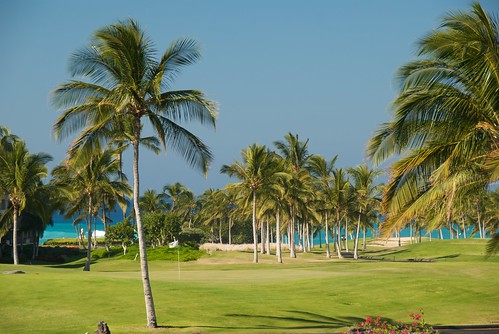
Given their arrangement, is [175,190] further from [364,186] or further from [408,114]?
[408,114]

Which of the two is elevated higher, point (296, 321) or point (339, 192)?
point (339, 192)

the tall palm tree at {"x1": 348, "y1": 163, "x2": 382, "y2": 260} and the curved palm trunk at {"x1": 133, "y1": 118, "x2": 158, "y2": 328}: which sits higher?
the tall palm tree at {"x1": 348, "y1": 163, "x2": 382, "y2": 260}

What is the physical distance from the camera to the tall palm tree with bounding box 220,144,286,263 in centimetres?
7162

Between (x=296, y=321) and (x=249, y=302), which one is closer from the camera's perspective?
(x=296, y=321)

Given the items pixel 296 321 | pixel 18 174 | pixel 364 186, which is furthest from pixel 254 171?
pixel 296 321

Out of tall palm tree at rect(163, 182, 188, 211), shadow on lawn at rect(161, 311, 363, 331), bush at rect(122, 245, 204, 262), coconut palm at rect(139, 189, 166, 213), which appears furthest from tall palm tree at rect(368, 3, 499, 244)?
tall palm tree at rect(163, 182, 188, 211)

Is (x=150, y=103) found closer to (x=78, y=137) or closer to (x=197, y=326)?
(x=78, y=137)

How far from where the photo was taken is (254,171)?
71.4 metres

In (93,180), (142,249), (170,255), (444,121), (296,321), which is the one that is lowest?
(296,321)

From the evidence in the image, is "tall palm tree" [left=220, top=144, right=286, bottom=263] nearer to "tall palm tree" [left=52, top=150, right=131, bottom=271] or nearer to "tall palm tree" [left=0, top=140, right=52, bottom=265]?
"tall palm tree" [left=52, top=150, right=131, bottom=271]

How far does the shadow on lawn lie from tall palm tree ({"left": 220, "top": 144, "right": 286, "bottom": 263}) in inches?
1798

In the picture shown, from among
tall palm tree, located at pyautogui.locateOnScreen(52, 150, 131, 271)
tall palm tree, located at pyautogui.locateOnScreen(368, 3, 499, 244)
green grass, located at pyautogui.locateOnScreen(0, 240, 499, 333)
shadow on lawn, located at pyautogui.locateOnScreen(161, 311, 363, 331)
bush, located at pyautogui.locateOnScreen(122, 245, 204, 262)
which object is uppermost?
tall palm tree, located at pyautogui.locateOnScreen(52, 150, 131, 271)

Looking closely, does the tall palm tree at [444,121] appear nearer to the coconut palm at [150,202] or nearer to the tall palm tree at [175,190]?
the coconut palm at [150,202]

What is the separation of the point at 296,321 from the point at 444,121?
1034 centimetres
